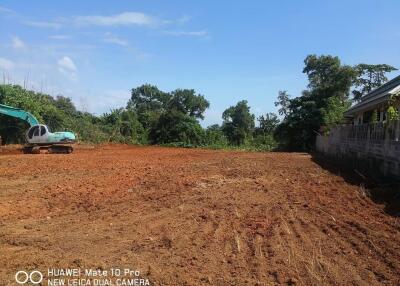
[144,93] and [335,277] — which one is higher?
[144,93]

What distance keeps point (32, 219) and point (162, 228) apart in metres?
2.74

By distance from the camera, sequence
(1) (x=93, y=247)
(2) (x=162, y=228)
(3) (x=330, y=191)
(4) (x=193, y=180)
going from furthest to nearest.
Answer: (4) (x=193, y=180)
(3) (x=330, y=191)
(2) (x=162, y=228)
(1) (x=93, y=247)

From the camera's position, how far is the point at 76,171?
1686 cm

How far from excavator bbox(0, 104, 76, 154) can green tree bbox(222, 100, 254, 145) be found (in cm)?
3325

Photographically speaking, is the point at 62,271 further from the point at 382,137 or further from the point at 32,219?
the point at 382,137

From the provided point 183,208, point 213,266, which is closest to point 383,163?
point 183,208

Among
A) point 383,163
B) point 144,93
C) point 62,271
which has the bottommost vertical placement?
point 62,271

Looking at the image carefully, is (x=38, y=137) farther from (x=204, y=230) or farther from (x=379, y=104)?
(x=204, y=230)

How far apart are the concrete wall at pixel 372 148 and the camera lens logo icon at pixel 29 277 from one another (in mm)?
10267

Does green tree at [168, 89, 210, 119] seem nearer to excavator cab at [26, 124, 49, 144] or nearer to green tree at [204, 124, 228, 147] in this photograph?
green tree at [204, 124, 228, 147]

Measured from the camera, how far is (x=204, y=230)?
836 cm

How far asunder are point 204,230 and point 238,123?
53.5 meters

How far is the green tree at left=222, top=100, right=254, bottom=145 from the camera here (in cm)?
5924

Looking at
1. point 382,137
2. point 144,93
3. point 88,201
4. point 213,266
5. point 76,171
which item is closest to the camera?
point 213,266
